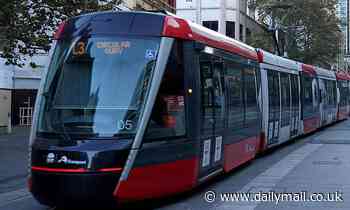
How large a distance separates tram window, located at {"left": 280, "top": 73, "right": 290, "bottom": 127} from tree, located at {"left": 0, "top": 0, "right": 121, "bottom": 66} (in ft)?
19.6

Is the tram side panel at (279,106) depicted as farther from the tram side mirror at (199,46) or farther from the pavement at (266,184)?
the tram side mirror at (199,46)

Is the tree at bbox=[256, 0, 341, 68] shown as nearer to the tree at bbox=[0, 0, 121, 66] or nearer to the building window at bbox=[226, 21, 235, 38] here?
the building window at bbox=[226, 21, 235, 38]

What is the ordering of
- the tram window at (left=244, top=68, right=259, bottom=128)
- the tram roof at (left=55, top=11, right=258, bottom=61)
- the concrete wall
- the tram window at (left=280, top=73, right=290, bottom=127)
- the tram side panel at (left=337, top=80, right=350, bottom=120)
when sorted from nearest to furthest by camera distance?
the tram roof at (left=55, top=11, right=258, bottom=61), the tram window at (left=244, top=68, right=259, bottom=128), the tram window at (left=280, top=73, right=290, bottom=127), the concrete wall, the tram side panel at (left=337, top=80, right=350, bottom=120)

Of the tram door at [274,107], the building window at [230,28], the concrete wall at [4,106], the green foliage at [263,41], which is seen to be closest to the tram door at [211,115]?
the tram door at [274,107]

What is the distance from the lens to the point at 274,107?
17.3m

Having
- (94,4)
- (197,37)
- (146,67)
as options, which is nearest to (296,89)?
(94,4)

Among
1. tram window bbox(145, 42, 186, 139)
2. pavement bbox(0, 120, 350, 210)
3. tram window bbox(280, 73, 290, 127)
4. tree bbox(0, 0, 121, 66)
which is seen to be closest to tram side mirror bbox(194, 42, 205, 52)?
tram window bbox(145, 42, 186, 139)

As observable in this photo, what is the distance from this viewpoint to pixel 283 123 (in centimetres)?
1878

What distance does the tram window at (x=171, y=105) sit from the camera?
8930 millimetres

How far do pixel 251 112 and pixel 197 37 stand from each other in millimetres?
4324

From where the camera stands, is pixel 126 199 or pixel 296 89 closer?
pixel 126 199

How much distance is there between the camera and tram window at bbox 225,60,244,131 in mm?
11969

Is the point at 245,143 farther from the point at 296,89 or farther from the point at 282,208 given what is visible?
the point at 296,89

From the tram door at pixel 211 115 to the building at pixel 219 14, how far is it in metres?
46.7
